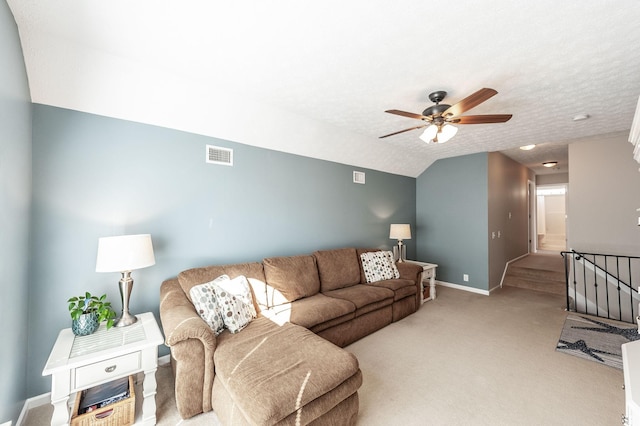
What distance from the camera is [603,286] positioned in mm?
4086

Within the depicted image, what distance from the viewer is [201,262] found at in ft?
9.14

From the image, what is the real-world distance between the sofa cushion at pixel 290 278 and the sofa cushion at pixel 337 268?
12 centimetres

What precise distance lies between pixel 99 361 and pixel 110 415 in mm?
388

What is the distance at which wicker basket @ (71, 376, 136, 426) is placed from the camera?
1.62m

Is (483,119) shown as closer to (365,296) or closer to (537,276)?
(365,296)

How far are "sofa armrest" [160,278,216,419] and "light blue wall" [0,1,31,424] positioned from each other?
86 cm

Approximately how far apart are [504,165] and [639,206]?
209 cm

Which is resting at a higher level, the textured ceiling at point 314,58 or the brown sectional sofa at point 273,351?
the textured ceiling at point 314,58

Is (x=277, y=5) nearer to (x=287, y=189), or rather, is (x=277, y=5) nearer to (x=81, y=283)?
(x=287, y=189)

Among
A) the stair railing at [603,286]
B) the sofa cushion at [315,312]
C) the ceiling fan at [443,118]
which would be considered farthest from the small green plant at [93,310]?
the stair railing at [603,286]

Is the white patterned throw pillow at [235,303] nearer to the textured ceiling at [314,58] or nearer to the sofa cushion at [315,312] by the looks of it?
the sofa cushion at [315,312]

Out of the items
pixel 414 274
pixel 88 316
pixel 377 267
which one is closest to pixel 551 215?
pixel 414 274

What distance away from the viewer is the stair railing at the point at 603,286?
3855 mm

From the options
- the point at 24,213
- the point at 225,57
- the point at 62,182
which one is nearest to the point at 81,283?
the point at 24,213
